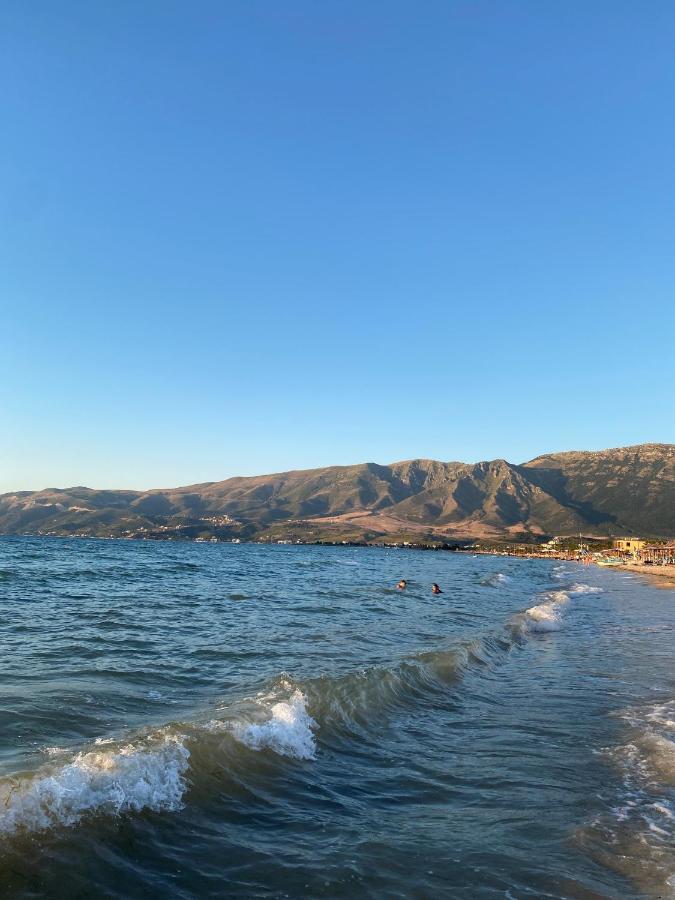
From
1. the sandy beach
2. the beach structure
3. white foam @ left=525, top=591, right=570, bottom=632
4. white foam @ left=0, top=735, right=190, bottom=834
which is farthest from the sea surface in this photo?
the beach structure

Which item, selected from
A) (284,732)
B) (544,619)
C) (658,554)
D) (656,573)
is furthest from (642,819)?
(658,554)

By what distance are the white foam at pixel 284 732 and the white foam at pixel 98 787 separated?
1.84 meters

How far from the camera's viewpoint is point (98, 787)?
9469 mm

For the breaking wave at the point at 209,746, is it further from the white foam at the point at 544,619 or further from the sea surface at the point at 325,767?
the white foam at the point at 544,619

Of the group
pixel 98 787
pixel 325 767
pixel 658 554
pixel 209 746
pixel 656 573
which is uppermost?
pixel 98 787

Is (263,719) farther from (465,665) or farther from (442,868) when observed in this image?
(465,665)

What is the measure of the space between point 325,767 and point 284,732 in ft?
4.67

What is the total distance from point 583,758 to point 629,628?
2611 centimetres

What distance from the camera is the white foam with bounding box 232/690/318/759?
41.4 ft

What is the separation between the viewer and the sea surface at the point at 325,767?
308 inches

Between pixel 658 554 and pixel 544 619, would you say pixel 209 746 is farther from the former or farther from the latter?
pixel 658 554

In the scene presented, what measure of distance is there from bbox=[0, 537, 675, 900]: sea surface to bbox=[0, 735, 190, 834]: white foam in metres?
0.03

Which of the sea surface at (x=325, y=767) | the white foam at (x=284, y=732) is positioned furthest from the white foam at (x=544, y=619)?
the white foam at (x=284, y=732)

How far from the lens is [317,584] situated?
58.1 metres
